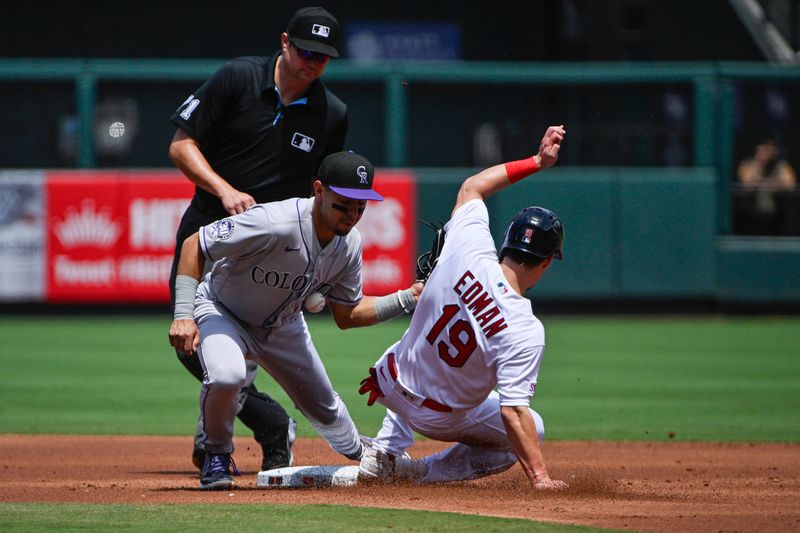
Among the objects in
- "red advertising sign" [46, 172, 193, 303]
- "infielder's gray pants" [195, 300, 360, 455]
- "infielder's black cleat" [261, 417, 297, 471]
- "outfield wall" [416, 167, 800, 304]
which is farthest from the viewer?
"outfield wall" [416, 167, 800, 304]

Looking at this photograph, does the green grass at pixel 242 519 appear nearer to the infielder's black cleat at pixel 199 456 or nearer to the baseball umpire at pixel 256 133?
the infielder's black cleat at pixel 199 456

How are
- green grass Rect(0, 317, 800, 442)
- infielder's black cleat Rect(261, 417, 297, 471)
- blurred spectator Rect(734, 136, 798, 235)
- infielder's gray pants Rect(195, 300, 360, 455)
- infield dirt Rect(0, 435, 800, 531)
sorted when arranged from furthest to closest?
blurred spectator Rect(734, 136, 798, 235) → green grass Rect(0, 317, 800, 442) → infielder's black cleat Rect(261, 417, 297, 471) → infielder's gray pants Rect(195, 300, 360, 455) → infield dirt Rect(0, 435, 800, 531)

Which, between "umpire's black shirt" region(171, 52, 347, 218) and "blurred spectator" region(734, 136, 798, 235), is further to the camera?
"blurred spectator" region(734, 136, 798, 235)

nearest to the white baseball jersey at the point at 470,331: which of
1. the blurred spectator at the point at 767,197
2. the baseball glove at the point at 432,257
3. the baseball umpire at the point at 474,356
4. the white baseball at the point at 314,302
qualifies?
the baseball umpire at the point at 474,356

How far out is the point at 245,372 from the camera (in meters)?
5.39

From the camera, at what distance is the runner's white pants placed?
18.2 feet

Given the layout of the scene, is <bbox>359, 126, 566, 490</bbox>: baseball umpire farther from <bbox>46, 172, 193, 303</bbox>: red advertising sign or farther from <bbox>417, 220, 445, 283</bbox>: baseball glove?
<bbox>46, 172, 193, 303</bbox>: red advertising sign

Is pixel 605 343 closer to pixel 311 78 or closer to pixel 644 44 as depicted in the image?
pixel 311 78

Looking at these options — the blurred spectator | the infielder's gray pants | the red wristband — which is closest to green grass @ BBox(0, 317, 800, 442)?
the blurred spectator

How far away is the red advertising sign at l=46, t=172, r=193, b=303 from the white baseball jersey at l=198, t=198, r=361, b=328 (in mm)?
7780

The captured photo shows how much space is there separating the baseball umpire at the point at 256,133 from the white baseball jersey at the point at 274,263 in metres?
0.36

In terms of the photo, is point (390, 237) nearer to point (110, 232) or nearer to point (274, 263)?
point (110, 232)

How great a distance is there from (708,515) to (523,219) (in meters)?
1.37

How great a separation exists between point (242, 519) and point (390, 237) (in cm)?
912
